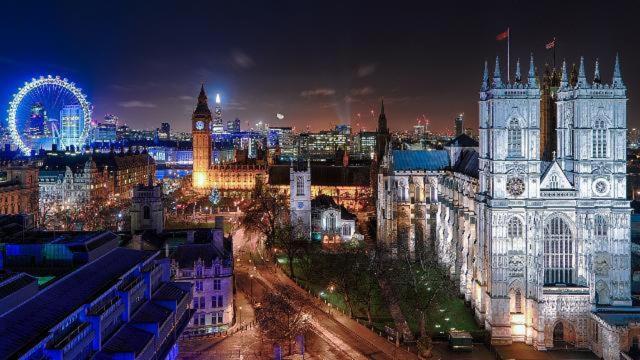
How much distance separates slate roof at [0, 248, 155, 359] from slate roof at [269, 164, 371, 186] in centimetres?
10292

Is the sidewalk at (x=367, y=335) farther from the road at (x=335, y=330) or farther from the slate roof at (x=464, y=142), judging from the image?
the slate roof at (x=464, y=142)

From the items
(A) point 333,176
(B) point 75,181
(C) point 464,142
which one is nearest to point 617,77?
(C) point 464,142

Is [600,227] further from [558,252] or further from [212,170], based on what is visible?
[212,170]

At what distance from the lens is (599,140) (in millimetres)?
59375

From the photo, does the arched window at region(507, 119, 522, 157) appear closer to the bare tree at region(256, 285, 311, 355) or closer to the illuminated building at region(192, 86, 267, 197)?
the bare tree at region(256, 285, 311, 355)

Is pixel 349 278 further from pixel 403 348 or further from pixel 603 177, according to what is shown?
pixel 603 177

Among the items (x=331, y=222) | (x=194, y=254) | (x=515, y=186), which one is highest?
(x=515, y=186)

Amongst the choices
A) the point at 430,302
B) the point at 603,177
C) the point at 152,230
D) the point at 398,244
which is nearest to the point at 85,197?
the point at 152,230

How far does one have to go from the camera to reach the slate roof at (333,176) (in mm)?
147250

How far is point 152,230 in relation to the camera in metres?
76.6

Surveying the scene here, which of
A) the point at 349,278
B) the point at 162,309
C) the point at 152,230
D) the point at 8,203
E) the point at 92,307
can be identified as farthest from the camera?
the point at 8,203

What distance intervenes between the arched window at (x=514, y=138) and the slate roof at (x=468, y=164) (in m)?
9.78

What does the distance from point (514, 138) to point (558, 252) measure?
11942 mm

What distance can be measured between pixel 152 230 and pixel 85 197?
8726cm
